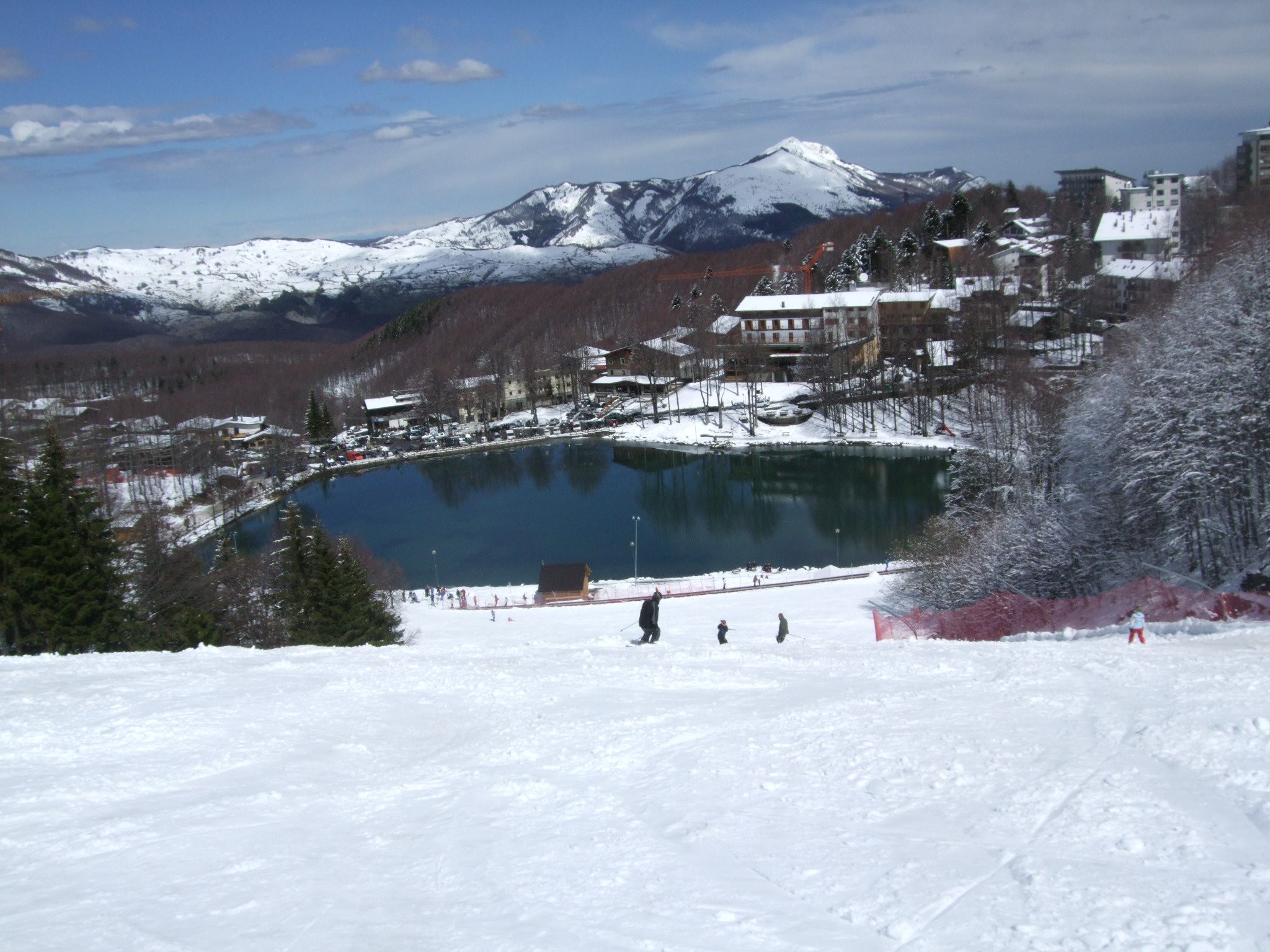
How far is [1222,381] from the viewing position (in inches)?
594

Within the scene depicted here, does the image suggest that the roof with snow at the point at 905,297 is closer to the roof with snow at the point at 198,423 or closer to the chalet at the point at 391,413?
the chalet at the point at 391,413

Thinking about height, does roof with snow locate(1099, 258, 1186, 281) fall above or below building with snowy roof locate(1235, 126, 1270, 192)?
below

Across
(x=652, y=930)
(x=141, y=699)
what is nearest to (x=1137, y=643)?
(x=652, y=930)

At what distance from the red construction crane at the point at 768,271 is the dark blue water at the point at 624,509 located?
3199cm

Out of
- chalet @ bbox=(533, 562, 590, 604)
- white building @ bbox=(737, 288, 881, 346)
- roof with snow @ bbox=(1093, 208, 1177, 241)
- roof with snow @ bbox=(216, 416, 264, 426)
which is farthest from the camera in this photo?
roof with snow @ bbox=(216, 416, 264, 426)

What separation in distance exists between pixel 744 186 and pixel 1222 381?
18972cm

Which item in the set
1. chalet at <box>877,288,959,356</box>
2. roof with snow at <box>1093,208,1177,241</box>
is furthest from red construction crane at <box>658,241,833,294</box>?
roof with snow at <box>1093,208,1177,241</box>

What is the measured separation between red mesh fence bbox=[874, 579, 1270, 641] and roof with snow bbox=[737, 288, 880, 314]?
145ft

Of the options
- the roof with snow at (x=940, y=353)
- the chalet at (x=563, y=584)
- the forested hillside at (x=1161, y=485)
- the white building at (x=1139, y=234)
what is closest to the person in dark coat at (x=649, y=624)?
the forested hillside at (x=1161, y=485)

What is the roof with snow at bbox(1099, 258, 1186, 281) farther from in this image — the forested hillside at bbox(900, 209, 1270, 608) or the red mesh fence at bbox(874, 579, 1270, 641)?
the red mesh fence at bbox(874, 579, 1270, 641)

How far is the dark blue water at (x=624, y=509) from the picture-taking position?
1134 inches

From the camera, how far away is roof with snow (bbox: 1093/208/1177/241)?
173 feet

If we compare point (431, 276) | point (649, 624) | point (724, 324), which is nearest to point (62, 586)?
point (649, 624)

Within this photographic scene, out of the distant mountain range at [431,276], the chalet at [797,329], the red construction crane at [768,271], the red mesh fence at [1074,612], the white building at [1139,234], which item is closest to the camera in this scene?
the red mesh fence at [1074,612]
